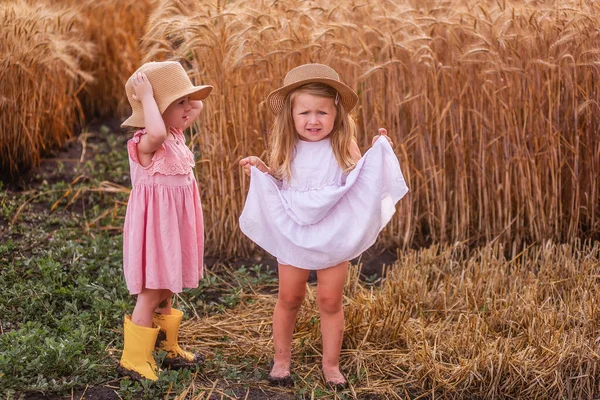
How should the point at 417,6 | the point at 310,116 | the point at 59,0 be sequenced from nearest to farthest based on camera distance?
1. the point at 310,116
2. the point at 417,6
3. the point at 59,0

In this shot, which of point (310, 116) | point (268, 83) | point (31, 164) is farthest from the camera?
point (31, 164)

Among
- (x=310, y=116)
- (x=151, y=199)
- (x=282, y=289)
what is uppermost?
(x=310, y=116)

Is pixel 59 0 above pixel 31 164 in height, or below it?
above

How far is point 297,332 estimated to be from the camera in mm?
3562

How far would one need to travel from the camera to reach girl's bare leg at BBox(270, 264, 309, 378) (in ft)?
9.77

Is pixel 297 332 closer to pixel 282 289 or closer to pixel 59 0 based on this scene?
pixel 282 289

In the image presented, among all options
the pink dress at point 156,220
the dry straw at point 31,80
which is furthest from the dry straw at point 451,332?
the dry straw at point 31,80

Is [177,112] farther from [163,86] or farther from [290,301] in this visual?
[290,301]

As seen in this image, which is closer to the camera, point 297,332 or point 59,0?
point 297,332

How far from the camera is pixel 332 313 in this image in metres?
3.00

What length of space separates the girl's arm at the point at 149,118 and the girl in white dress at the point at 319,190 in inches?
12.7

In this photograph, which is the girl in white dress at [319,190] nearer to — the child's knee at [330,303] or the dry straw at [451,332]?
the child's knee at [330,303]

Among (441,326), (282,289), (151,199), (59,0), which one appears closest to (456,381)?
(441,326)

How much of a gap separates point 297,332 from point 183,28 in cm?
167
